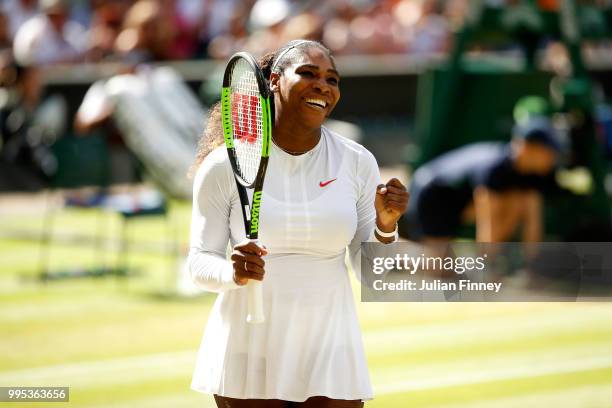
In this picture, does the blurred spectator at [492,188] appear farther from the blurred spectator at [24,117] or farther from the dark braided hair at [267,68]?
the dark braided hair at [267,68]

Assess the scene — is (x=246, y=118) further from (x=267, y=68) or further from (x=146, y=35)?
(x=146, y=35)

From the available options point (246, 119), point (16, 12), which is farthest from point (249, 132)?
point (16, 12)

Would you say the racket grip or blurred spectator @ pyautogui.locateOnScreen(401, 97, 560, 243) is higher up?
blurred spectator @ pyautogui.locateOnScreen(401, 97, 560, 243)

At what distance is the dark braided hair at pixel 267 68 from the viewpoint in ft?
14.1

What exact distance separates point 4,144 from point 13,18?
2.59 m

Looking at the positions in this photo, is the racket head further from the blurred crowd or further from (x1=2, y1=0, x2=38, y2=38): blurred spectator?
(x1=2, y1=0, x2=38, y2=38): blurred spectator

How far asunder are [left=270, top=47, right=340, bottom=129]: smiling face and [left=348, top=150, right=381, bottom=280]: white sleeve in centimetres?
24

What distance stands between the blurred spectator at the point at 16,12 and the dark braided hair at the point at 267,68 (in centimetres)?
1228

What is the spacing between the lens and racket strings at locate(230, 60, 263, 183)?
4.19 metres

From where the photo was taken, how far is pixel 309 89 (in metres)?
4.20

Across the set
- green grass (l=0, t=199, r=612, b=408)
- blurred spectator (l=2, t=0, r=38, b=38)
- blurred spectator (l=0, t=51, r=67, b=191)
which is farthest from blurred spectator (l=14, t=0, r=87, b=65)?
green grass (l=0, t=199, r=612, b=408)

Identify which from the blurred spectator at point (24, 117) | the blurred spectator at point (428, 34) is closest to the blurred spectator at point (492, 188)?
the blurred spectator at point (24, 117)

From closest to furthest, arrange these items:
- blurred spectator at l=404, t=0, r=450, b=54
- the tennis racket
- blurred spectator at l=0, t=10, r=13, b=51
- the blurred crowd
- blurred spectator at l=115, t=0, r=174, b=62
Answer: the tennis racket < blurred spectator at l=115, t=0, r=174, b=62 < the blurred crowd < blurred spectator at l=0, t=10, r=13, b=51 < blurred spectator at l=404, t=0, r=450, b=54

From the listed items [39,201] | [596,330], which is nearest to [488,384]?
[596,330]
